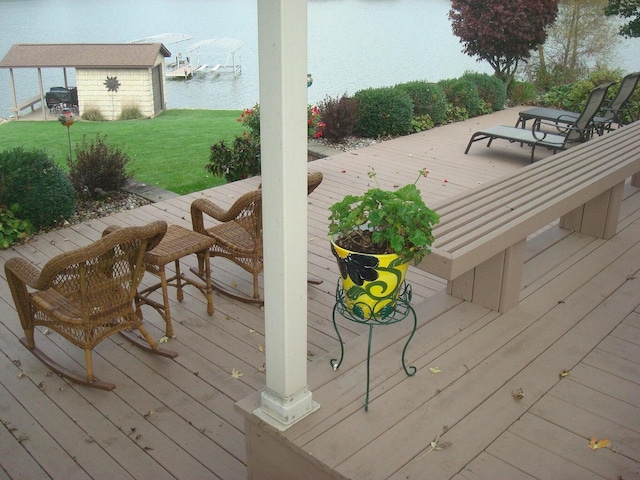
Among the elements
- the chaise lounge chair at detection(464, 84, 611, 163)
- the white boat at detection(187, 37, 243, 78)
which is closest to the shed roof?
the white boat at detection(187, 37, 243, 78)

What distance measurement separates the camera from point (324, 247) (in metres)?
4.86

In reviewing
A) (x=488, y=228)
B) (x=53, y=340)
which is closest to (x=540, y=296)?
(x=488, y=228)

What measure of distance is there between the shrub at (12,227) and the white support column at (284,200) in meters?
3.58

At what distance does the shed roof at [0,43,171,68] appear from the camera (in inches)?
864

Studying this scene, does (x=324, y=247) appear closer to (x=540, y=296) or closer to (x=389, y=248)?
(x=540, y=296)

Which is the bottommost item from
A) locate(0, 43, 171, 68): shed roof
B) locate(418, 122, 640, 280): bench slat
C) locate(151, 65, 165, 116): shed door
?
locate(151, 65, 165, 116): shed door

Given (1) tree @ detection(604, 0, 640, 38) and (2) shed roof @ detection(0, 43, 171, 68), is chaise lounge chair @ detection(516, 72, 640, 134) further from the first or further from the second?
(2) shed roof @ detection(0, 43, 171, 68)

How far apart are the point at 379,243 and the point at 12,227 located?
3825 millimetres

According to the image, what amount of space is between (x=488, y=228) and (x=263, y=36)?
152 cm

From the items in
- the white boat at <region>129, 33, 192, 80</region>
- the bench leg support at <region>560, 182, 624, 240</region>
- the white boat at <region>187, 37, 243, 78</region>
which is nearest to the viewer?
the bench leg support at <region>560, 182, 624, 240</region>

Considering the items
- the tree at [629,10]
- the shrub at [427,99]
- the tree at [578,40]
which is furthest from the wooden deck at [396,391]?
the tree at [578,40]

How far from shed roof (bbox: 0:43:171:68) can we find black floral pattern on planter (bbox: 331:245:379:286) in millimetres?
20937

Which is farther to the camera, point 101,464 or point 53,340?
point 53,340

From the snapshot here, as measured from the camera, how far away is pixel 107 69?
22.2 m
